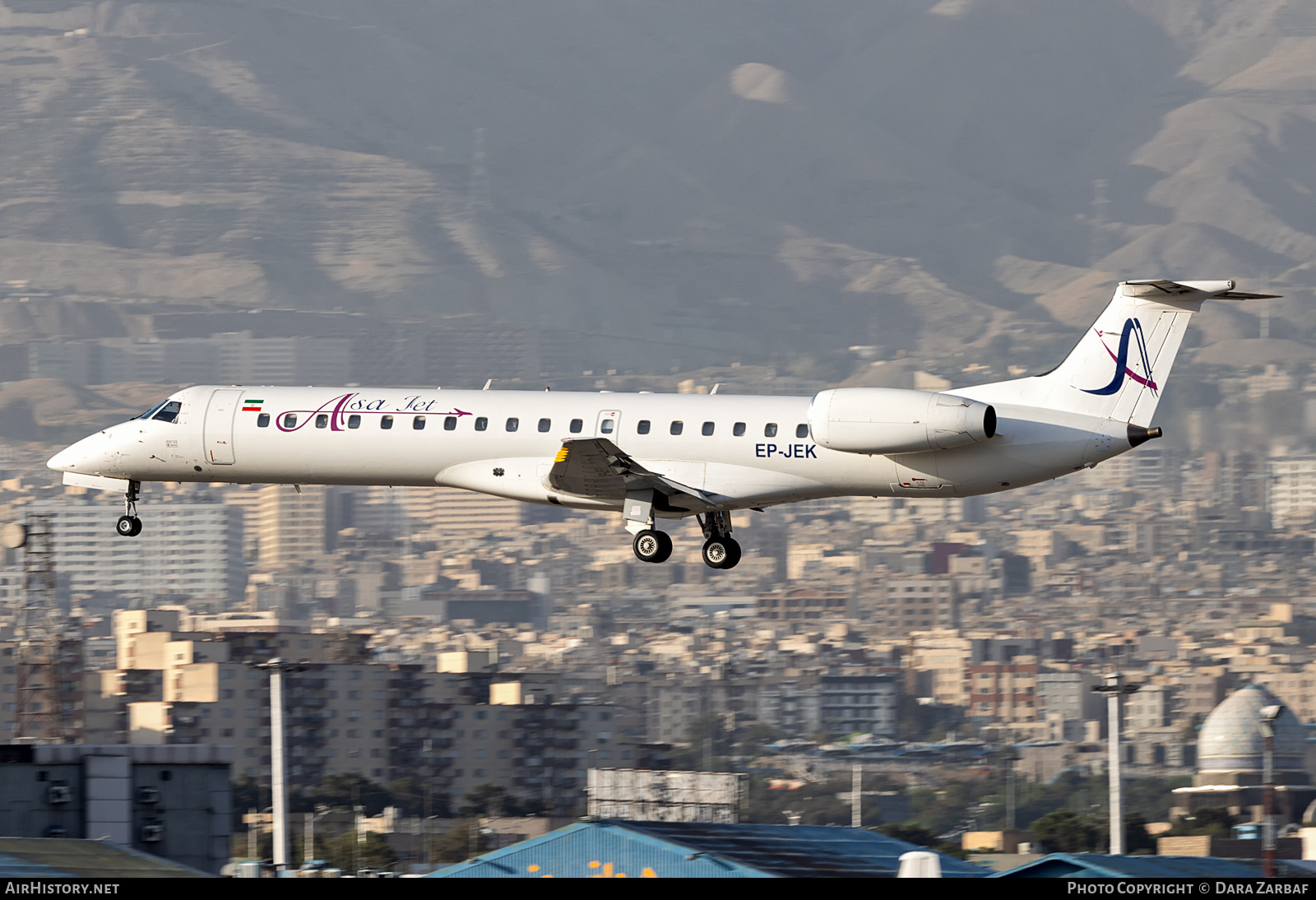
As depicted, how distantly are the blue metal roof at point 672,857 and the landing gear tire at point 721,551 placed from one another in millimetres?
6609

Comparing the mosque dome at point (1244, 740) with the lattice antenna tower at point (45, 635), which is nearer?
the lattice antenna tower at point (45, 635)

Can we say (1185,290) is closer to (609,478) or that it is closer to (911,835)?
(609,478)

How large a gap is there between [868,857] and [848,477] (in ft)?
44.9

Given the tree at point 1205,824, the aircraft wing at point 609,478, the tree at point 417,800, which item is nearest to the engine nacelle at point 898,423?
the aircraft wing at point 609,478

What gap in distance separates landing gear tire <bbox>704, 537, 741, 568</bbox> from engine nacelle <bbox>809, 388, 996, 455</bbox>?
4.28m

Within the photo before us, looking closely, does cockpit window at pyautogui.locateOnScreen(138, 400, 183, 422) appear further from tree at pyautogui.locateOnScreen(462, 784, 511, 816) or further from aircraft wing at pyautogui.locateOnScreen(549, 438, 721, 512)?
tree at pyautogui.locateOnScreen(462, 784, 511, 816)

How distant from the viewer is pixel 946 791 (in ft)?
498

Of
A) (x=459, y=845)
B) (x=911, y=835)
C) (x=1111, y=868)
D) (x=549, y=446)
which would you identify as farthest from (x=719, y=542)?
(x=911, y=835)

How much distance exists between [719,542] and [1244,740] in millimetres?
101967

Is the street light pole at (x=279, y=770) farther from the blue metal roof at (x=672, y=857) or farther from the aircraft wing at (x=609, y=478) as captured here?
the aircraft wing at (x=609, y=478)

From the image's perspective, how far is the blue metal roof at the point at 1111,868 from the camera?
121ft

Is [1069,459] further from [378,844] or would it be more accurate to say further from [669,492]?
[378,844]

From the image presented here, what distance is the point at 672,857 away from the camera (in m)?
44.6
